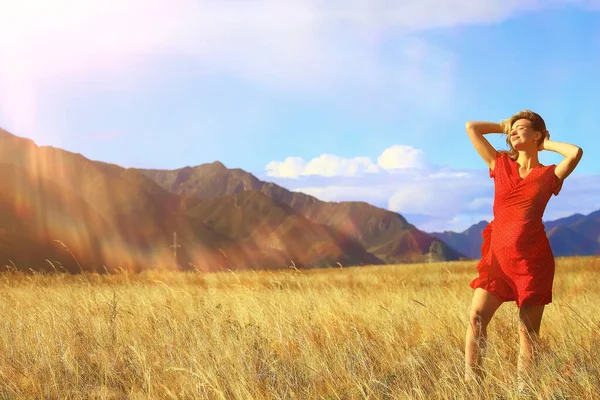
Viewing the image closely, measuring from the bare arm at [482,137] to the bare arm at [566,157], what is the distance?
0.46 m

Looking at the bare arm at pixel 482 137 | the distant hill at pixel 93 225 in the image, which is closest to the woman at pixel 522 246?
the bare arm at pixel 482 137

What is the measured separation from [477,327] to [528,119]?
1582 millimetres

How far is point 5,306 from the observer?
8805mm

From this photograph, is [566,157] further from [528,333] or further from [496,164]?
[528,333]

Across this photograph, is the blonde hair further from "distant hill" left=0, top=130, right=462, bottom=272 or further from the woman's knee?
"distant hill" left=0, top=130, right=462, bottom=272

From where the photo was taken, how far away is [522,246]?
433 centimetres

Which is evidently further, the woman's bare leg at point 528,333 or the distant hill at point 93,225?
the distant hill at point 93,225

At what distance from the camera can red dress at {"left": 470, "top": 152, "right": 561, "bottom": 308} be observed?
4.33 meters

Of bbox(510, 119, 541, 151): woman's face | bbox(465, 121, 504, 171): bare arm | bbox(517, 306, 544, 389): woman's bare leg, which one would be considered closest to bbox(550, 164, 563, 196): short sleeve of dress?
bbox(510, 119, 541, 151): woman's face

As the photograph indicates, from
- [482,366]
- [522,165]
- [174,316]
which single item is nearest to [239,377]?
[482,366]

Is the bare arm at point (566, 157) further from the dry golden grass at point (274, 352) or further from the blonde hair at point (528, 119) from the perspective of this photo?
the dry golden grass at point (274, 352)

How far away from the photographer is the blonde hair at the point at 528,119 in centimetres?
453

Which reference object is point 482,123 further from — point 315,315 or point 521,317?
point 315,315

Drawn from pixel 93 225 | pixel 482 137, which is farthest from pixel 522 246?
pixel 93 225
